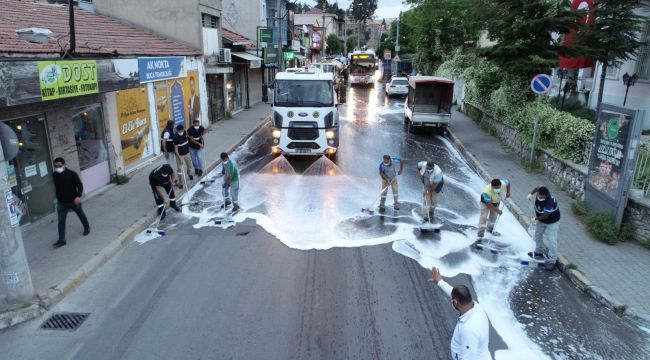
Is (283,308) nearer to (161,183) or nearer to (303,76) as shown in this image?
(161,183)

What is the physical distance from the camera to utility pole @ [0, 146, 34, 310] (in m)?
6.17

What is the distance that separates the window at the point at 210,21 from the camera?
20938 mm

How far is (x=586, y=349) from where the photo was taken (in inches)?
230

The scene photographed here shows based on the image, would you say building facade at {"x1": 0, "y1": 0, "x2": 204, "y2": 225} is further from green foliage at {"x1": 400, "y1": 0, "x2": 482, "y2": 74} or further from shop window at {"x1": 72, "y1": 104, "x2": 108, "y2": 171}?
green foliage at {"x1": 400, "y1": 0, "x2": 482, "y2": 74}

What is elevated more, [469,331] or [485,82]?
[485,82]

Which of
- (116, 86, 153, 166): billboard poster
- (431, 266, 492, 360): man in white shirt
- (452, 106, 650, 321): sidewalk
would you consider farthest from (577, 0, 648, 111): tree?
(116, 86, 153, 166): billboard poster

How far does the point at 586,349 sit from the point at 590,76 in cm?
2020

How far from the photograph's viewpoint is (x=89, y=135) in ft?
38.4

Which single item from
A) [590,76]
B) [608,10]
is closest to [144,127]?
[608,10]

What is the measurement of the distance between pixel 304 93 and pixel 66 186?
8.63 m

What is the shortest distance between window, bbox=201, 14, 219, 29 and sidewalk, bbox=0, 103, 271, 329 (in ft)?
32.5

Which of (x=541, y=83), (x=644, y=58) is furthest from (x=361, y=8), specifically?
(x=541, y=83)

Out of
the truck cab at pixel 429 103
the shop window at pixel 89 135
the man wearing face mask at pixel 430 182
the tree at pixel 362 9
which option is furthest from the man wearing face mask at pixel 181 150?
the tree at pixel 362 9

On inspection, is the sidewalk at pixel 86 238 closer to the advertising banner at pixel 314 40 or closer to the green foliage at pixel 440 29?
the green foliage at pixel 440 29
